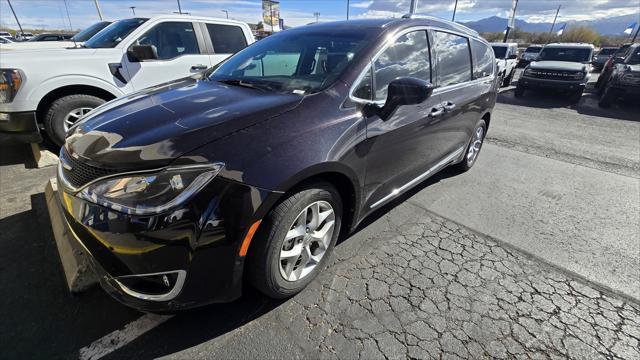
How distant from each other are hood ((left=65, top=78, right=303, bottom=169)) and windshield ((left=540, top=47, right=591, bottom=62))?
13060 millimetres

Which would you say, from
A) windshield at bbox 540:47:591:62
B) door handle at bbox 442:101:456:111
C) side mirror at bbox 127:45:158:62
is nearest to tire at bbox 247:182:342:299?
door handle at bbox 442:101:456:111

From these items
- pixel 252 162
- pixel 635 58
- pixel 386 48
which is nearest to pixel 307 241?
pixel 252 162

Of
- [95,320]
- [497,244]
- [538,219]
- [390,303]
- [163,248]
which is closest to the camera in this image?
[163,248]

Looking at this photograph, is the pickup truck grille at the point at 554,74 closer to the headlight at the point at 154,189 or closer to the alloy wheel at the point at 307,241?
the alloy wheel at the point at 307,241

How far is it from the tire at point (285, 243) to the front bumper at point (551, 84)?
11.2 m

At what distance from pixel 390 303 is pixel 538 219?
7.08ft

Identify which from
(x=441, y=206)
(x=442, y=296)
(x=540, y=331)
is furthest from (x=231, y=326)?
(x=441, y=206)

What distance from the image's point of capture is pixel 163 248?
4.79 ft

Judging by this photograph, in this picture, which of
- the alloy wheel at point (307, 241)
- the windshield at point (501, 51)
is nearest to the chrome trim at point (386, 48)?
the alloy wheel at point (307, 241)

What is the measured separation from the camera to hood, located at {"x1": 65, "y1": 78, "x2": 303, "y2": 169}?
155cm

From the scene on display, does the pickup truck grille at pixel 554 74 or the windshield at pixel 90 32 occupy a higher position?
the windshield at pixel 90 32

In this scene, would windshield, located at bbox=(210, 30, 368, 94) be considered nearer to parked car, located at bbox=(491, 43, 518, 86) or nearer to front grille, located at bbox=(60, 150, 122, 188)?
front grille, located at bbox=(60, 150, 122, 188)

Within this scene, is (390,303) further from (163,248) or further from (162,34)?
(162,34)

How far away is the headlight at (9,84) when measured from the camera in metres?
3.68
